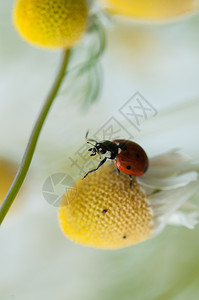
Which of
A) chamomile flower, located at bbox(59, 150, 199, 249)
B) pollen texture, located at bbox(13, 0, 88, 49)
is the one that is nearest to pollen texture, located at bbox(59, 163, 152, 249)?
chamomile flower, located at bbox(59, 150, 199, 249)

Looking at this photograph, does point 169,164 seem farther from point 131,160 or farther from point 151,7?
point 151,7

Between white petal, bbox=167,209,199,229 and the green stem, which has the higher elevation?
the green stem

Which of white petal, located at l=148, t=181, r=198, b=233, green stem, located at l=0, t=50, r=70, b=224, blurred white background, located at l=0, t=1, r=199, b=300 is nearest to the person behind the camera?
green stem, located at l=0, t=50, r=70, b=224

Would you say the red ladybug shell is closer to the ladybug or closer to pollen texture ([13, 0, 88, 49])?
the ladybug

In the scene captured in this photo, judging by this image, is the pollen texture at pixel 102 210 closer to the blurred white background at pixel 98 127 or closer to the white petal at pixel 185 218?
the white petal at pixel 185 218

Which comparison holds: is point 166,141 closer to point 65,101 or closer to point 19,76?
point 65,101

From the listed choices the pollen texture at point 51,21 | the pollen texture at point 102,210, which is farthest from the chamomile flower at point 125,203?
the pollen texture at point 51,21
